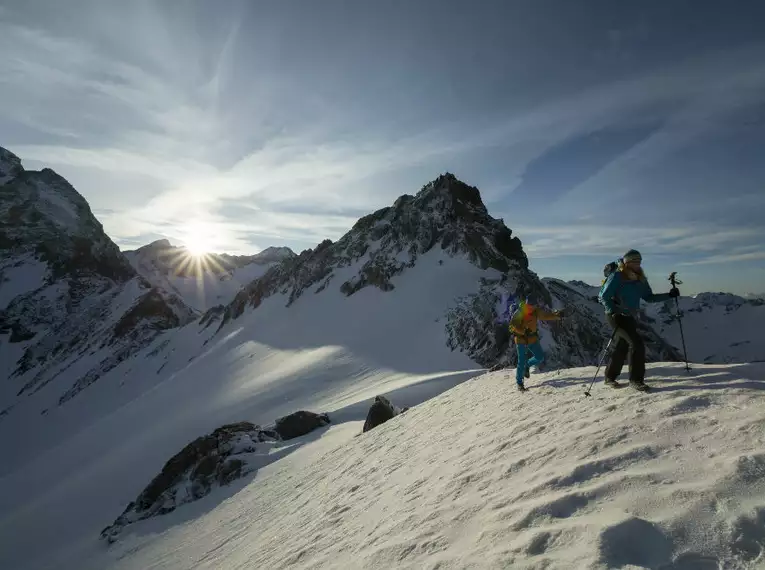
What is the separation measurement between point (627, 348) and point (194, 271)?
561ft

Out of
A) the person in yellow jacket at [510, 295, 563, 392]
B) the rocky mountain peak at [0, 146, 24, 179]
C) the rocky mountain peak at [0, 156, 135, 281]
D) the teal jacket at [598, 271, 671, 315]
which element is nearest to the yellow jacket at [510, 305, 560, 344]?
the person in yellow jacket at [510, 295, 563, 392]

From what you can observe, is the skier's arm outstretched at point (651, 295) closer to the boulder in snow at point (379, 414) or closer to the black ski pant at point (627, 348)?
the black ski pant at point (627, 348)

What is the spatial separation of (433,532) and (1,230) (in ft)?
469

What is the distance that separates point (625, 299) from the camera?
6832 millimetres

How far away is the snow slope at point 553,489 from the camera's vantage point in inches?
131

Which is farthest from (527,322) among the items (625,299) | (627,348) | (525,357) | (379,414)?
(379,414)

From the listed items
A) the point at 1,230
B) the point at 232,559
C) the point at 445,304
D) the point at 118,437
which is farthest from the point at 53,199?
the point at 232,559

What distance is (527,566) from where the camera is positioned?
3.39 m

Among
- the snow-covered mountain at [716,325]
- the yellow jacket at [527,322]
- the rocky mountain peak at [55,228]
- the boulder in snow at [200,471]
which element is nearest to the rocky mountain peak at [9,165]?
the rocky mountain peak at [55,228]

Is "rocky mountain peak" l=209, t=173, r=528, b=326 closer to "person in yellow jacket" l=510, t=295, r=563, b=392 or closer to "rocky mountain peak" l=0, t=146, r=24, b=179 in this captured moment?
"person in yellow jacket" l=510, t=295, r=563, b=392

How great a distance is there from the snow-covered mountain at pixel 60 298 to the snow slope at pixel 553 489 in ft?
246

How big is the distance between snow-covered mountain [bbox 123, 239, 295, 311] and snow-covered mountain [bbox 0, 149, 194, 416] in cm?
2833

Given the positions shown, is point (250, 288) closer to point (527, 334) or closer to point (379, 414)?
point (379, 414)

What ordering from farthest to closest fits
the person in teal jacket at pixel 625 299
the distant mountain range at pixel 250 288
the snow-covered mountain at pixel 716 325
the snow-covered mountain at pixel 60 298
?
1. the snow-covered mountain at pixel 716 325
2. the snow-covered mountain at pixel 60 298
3. the distant mountain range at pixel 250 288
4. the person in teal jacket at pixel 625 299
